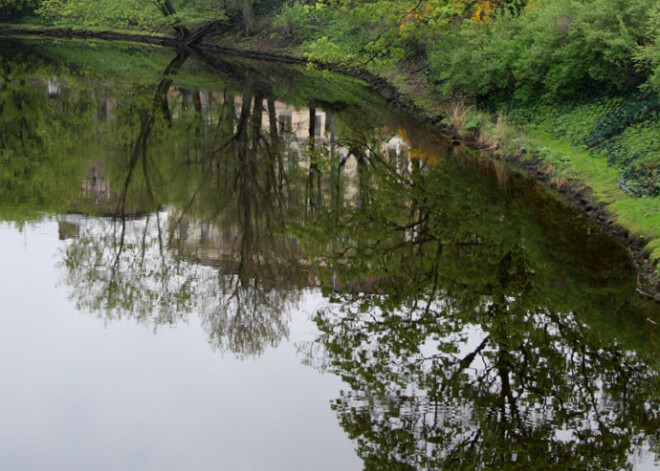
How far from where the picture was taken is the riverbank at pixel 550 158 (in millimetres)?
17125

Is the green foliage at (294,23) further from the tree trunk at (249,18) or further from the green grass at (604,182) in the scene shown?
the green grass at (604,182)

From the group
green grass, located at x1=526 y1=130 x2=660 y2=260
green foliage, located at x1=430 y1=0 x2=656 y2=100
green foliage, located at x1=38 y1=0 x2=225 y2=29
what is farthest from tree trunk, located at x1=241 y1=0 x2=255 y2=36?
green grass, located at x1=526 y1=130 x2=660 y2=260

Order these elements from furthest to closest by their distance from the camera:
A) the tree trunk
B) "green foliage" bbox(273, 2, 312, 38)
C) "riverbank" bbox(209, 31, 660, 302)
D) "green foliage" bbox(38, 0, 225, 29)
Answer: "green foliage" bbox(38, 0, 225, 29) < the tree trunk < "green foliage" bbox(273, 2, 312, 38) < "riverbank" bbox(209, 31, 660, 302)

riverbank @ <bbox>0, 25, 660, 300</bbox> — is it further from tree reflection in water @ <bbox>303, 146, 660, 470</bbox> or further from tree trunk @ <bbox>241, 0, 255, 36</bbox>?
tree trunk @ <bbox>241, 0, 255, 36</bbox>

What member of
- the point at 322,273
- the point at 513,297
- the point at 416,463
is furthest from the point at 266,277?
the point at 416,463

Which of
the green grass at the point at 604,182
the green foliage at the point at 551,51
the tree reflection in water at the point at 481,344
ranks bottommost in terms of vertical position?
the tree reflection in water at the point at 481,344

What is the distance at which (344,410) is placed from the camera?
11.3m

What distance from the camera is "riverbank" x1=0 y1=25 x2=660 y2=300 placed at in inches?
674

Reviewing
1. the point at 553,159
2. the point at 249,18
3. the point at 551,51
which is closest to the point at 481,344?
the point at 553,159

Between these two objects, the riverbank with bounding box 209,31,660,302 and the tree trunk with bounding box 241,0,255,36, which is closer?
the riverbank with bounding box 209,31,660,302

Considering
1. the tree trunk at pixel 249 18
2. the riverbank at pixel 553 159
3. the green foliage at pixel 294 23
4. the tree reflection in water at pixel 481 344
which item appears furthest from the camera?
the tree trunk at pixel 249 18

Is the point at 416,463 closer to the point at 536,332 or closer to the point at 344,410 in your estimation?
the point at 344,410

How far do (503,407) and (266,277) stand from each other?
252 inches

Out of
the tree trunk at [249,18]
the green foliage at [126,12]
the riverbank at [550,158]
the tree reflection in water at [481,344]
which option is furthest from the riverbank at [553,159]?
the green foliage at [126,12]
